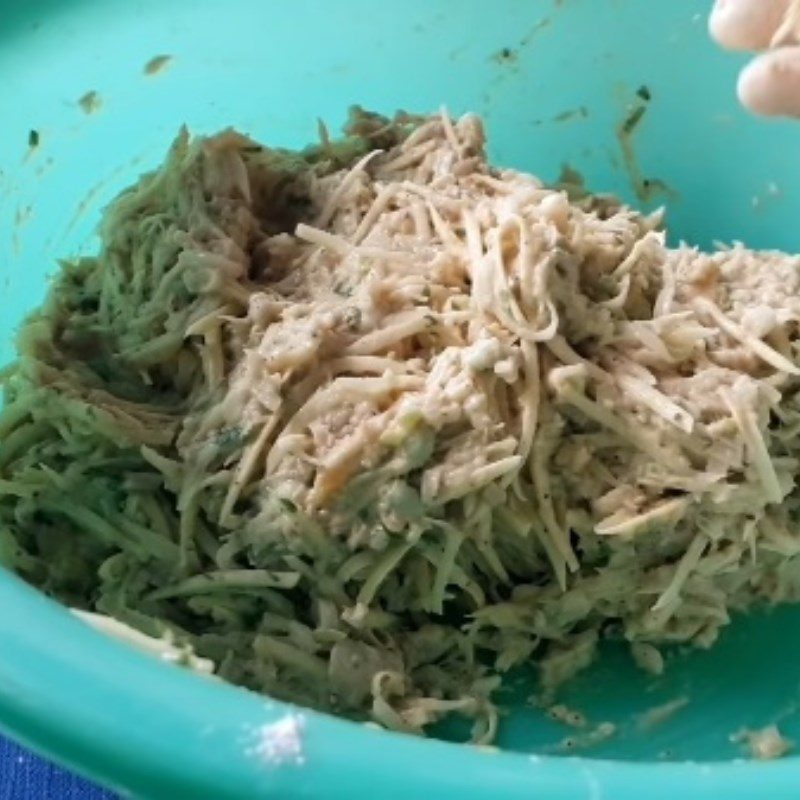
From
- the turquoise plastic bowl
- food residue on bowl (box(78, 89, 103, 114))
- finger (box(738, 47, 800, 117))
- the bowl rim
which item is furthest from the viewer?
food residue on bowl (box(78, 89, 103, 114))

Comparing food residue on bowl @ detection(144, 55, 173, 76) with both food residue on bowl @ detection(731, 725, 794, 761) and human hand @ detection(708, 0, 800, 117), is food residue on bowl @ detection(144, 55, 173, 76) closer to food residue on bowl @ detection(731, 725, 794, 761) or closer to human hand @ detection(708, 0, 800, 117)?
human hand @ detection(708, 0, 800, 117)

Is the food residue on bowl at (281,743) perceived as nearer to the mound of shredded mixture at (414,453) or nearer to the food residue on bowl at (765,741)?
the mound of shredded mixture at (414,453)

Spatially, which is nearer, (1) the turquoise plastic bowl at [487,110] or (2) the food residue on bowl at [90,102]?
(1) the turquoise plastic bowl at [487,110]

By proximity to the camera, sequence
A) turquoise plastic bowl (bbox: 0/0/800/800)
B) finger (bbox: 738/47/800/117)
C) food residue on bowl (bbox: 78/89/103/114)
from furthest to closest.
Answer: food residue on bowl (bbox: 78/89/103/114) → turquoise plastic bowl (bbox: 0/0/800/800) → finger (bbox: 738/47/800/117)

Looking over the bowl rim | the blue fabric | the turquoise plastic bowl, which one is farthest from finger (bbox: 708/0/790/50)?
the blue fabric

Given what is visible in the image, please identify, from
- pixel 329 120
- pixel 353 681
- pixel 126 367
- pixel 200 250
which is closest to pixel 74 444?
pixel 126 367

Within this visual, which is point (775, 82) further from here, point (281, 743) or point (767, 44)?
point (281, 743)

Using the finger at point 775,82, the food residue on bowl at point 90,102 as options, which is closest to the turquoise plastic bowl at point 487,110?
the food residue on bowl at point 90,102
